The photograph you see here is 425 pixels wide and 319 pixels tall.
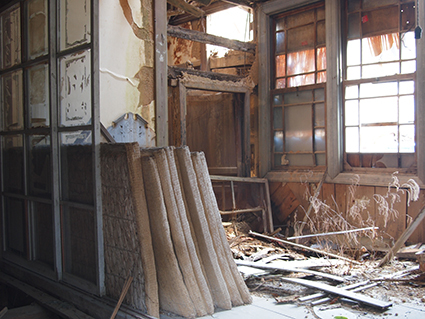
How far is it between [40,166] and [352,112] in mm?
4725

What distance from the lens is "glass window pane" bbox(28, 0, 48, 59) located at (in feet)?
11.9

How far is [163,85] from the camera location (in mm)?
4535

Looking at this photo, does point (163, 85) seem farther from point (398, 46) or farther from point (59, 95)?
point (398, 46)

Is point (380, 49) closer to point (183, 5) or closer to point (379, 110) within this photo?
point (379, 110)

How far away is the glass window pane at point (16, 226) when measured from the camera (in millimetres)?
3900

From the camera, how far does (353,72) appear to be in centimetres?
→ 606

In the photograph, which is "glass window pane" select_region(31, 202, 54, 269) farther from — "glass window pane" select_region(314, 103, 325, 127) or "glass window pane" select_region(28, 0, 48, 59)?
"glass window pane" select_region(314, 103, 325, 127)

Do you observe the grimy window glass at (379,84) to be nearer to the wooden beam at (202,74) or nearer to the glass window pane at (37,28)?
the wooden beam at (202,74)

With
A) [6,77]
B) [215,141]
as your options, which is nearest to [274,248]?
[215,141]

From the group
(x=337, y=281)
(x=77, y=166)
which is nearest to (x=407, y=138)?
(x=337, y=281)

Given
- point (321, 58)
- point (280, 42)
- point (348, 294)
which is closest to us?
point (348, 294)

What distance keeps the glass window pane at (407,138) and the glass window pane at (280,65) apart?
231 centimetres

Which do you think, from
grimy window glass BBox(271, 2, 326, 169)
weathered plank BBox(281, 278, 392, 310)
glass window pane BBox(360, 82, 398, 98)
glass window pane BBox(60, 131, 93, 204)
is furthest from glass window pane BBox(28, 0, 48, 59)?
glass window pane BBox(360, 82, 398, 98)

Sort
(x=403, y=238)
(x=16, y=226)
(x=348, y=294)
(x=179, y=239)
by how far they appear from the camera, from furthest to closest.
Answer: (x=403, y=238)
(x=16, y=226)
(x=348, y=294)
(x=179, y=239)
